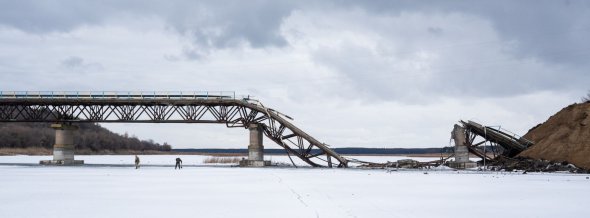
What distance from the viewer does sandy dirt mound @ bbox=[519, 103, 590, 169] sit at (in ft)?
137

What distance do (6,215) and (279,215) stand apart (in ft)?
23.4

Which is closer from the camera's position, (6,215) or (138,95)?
(6,215)

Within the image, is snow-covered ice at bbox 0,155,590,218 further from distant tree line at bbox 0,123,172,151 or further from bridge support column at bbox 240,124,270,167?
distant tree line at bbox 0,123,172,151

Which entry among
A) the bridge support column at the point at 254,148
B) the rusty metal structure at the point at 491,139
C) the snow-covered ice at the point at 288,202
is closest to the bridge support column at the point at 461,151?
the rusty metal structure at the point at 491,139

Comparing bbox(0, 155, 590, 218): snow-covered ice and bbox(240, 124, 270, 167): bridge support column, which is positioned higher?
bbox(240, 124, 270, 167): bridge support column

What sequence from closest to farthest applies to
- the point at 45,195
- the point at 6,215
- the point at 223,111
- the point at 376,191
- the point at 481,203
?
the point at 6,215, the point at 481,203, the point at 45,195, the point at 376,191, the point at 223,111

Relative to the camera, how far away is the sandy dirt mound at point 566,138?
137 ft

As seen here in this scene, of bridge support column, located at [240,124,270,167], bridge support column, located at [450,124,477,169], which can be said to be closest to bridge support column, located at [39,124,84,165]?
bridge support column, located at [240,124,270,167]

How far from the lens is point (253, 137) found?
161ft

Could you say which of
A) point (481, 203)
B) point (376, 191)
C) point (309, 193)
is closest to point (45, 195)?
point (309, 193)

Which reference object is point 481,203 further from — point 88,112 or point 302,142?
point 88,112

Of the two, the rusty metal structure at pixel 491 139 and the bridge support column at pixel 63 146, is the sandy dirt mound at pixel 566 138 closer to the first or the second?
the rusty metal structure at pixel 491 139

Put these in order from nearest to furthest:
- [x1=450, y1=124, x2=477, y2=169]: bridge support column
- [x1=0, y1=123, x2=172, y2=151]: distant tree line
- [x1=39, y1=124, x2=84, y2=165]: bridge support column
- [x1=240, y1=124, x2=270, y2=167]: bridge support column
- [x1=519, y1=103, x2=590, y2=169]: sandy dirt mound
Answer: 1. [x1=519, y1=103, x2=590, y2=169]: sandy dirt mound
2. [x1=450, y1=124, x2=477, y2=169]: bridge support column
3. [x1=240, y1=124, x2=270, y2=167]: bridge support column
4. [x1=39, y1=124, x2=84, y2=165]: bridge support column
5. [x1=0, y1=123, x2=172, y2=151]: distant tree line

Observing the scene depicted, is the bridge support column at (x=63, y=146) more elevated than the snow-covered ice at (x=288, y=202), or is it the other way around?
the bridge support column at (x=63, y=146)
